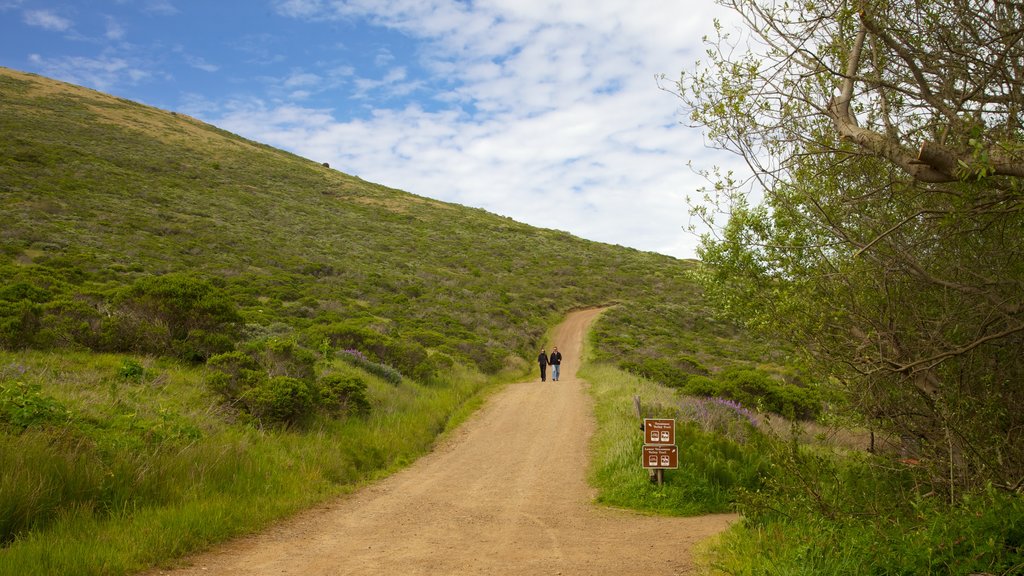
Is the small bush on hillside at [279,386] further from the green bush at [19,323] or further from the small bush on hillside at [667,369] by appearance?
the small bush on hillside at [667,369]

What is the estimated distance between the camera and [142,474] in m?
7.20

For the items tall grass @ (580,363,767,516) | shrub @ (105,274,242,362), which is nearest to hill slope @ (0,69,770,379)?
shrub @ (105,274,242,362)

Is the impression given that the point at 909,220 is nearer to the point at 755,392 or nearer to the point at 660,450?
the point at 660,450

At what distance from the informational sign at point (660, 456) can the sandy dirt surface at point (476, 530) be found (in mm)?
970

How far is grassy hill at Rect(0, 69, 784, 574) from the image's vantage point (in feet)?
22.6

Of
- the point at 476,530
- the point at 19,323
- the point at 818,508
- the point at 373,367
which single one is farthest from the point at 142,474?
the point at 373,367

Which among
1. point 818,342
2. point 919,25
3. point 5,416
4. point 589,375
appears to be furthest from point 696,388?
point 5,416

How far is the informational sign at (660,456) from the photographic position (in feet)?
31.9

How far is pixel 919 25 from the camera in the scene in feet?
16.3

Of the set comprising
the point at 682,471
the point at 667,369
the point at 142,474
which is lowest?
the point at 682,471

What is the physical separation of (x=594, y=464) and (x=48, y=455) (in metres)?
8.42

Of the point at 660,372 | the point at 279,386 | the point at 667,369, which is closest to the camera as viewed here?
the point at 279,386

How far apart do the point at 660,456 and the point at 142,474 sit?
7056mm

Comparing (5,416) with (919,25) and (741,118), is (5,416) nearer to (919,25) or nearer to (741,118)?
(741,118)
